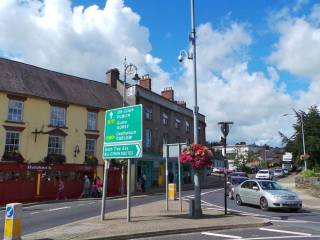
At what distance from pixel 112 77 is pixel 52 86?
1022 centimetres

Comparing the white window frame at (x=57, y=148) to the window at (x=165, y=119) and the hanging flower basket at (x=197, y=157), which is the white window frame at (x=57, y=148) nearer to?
the window at (x=165, y=119)

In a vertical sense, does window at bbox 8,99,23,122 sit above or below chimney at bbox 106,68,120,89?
below

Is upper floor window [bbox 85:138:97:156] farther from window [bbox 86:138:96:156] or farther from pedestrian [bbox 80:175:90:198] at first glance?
pedestrian [bbox 80:175:90:198]

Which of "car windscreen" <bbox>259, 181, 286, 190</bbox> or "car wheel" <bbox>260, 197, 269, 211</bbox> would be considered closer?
"car wheel" <bbox>260, 197, 269, 211</bbox>

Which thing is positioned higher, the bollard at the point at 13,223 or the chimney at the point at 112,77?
Answer: the chimney at the point at 112,77

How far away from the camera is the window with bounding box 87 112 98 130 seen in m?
36.0

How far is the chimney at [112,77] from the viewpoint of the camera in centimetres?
4384

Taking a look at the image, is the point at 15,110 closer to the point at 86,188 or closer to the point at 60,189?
the point at 60,189

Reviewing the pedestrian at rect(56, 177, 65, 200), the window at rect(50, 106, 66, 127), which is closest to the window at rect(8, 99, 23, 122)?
the window at rect(50, 106, 66, 127)

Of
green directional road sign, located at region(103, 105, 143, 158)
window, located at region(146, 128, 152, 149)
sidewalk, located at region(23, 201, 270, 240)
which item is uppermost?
window, located at region(146, 128, 152, 149)

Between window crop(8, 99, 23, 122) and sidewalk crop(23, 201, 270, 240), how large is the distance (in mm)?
17173

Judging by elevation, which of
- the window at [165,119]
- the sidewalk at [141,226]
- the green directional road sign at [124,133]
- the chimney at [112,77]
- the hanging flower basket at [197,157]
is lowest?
the sidewalk at [141,226]

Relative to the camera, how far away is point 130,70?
97.9 ft

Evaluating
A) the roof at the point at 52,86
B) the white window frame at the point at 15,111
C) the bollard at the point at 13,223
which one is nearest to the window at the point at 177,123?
the roof at the point at 52,86
